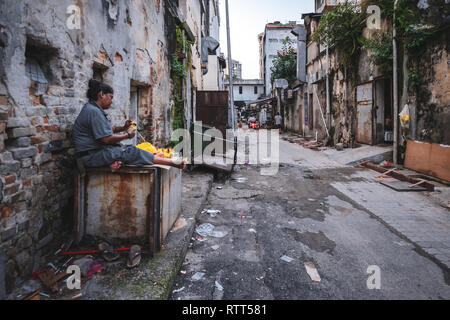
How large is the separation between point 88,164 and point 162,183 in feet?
2.60

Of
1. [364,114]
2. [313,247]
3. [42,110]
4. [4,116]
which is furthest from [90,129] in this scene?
[364,114]

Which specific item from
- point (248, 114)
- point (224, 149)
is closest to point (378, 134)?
point (224, 149)

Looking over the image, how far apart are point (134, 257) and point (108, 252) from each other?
32cm

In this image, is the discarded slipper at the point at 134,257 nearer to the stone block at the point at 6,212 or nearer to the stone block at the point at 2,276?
the stone block at the point at 2,276

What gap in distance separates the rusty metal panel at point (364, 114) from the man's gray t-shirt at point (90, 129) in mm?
9952

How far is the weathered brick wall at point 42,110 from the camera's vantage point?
7.40 feet

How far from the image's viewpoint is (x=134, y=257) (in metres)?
2.80

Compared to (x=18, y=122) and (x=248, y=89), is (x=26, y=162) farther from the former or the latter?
(x=248, y=89)

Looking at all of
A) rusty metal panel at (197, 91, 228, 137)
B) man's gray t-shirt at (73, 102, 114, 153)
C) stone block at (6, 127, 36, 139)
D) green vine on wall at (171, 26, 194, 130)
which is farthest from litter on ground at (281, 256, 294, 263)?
rusty metal panel at (197, 91, 228, 137)

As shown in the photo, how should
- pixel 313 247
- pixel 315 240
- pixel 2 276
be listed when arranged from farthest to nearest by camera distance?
pixel 315 240 → pixel 313 247 → pixel 2 276

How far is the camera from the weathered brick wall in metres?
2.26

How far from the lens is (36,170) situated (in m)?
2.61

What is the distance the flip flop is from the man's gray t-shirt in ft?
3.38

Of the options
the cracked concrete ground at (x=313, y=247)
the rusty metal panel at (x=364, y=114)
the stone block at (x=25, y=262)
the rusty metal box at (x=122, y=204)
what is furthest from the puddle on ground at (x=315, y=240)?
the rusty metal panel at (x=364, y=114)
